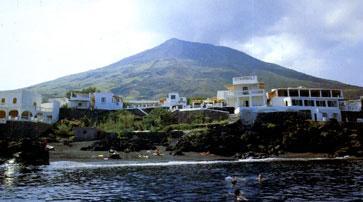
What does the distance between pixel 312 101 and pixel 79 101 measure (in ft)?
162

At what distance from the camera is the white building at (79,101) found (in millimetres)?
86438

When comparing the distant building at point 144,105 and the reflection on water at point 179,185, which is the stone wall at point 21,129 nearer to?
the distant building at point 144,105

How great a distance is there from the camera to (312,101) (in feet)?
245

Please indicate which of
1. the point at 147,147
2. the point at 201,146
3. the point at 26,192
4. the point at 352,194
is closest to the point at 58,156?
the point at 147,147

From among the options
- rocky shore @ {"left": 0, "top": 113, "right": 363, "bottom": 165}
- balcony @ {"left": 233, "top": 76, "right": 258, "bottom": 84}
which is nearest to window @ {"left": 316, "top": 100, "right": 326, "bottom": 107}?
rocky shore @ {"left": 0, "top": 113, "right": 363, "bottom": 165}

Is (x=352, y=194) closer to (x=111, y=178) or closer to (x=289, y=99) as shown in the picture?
(x=111, y=178)

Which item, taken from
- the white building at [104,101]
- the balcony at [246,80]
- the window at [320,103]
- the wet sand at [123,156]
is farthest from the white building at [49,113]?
the window at [320,103]

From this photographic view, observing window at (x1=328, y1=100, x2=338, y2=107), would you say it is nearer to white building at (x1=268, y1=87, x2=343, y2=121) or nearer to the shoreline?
white building at (x1=268, y1=87, x2=343, y2=121)

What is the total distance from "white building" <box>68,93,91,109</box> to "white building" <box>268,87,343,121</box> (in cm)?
4000

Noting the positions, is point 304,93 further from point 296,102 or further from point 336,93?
point 336,93

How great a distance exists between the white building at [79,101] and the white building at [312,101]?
131 feet

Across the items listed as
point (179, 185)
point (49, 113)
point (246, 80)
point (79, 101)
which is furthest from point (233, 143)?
point (79, 101)

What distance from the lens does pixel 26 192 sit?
25500 millimetres

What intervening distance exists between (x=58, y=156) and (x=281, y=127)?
34028 mm
